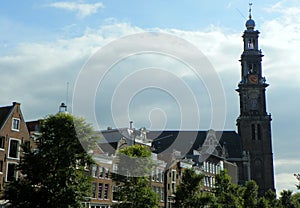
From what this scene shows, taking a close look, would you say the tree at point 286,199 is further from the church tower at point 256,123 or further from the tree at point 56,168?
the tree at point 56,168

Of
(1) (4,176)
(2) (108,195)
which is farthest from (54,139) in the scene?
(2) (108,195)

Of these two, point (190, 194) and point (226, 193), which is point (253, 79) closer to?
point (226, 193)

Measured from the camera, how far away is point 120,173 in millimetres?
49156

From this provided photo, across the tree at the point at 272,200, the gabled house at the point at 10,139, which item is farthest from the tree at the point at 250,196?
the gabled house at the point at 10,139

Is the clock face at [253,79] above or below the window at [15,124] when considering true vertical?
above

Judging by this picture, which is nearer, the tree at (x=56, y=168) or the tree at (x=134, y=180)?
the tree at (x=56, y=168)

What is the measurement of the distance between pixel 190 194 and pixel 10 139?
980 inches

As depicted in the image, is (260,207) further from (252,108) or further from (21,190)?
(21,190)

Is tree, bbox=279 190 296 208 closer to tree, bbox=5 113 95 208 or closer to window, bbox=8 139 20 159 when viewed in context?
window, bbox=8 139 20 159

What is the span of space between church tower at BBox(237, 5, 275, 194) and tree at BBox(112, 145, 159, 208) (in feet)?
236

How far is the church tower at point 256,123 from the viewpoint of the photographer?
117m

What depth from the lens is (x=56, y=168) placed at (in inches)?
1437

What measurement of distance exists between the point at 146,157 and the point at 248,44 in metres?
85.0

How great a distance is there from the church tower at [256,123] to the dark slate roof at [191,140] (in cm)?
389
